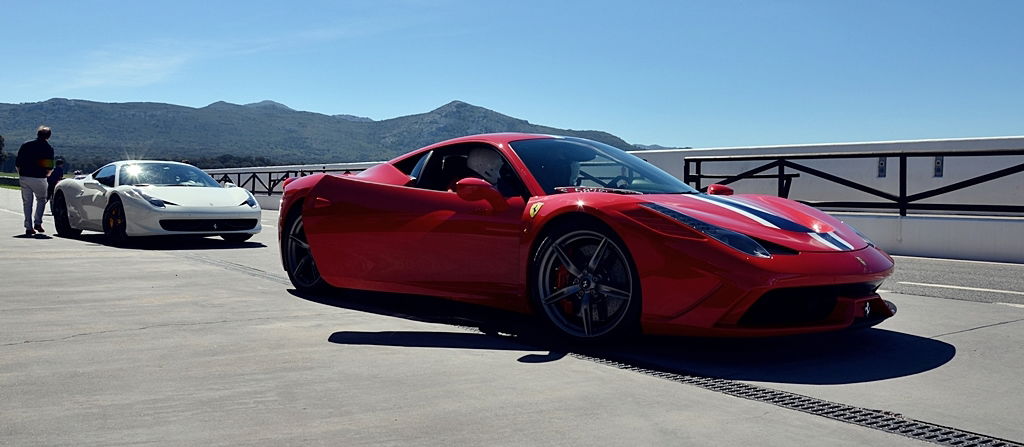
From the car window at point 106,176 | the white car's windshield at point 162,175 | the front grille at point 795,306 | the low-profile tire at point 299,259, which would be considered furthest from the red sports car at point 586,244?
the car window at point 106,176

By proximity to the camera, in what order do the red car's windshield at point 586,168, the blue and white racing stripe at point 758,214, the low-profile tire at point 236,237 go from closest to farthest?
the blue and white racing stripe at point 758,214 < the red car's windshield at point 586,168 < the low-profile tire at point 236,237

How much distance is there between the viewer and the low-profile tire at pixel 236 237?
12.3 metres

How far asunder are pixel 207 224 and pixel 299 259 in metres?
5.13

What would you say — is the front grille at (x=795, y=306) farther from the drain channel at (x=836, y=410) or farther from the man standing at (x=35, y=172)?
the man standing at (x=35, y=172)

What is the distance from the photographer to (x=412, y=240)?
5938mm

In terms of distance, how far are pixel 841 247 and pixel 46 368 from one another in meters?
3.67

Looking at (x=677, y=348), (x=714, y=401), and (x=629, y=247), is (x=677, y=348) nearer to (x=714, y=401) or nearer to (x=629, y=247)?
(x=629, y=247)

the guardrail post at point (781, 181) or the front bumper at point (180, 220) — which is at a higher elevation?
the guardrail post at point (781, 181)

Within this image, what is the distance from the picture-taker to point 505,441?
3.23m

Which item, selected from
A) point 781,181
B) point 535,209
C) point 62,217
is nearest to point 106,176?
point 62,217

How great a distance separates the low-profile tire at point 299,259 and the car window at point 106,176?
6.31m

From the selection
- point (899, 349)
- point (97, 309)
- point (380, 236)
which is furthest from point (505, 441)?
point (97, 309)

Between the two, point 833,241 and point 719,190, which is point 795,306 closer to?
point 833,241

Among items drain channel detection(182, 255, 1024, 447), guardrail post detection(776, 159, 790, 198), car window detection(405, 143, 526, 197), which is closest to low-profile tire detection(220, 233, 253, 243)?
car window detection(405, 143, 526, 197)
